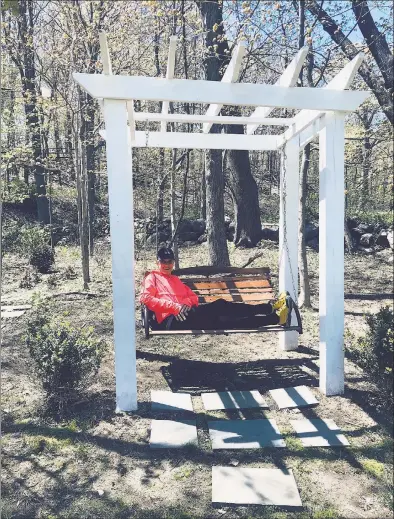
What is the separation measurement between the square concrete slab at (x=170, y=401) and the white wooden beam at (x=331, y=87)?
2897 millimetres

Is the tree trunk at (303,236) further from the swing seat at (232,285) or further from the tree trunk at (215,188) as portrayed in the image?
the tree trunk at (215,188)

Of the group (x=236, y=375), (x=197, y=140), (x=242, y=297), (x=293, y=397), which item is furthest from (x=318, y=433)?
(x=197, y=140)

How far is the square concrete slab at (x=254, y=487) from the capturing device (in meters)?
2.73

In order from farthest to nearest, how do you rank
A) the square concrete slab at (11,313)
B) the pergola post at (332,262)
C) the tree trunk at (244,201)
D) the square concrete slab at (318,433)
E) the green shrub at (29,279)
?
the tree trunk at (244,201), the green shrub at (29,279), the square concrete slab at (11,313), the pergola post at (332,262), the square concrete slab at (318,433)

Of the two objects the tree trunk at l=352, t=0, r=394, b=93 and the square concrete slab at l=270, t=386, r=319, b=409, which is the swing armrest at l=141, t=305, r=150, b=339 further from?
the tree trunk at l=352, t=0, r=394, b=93

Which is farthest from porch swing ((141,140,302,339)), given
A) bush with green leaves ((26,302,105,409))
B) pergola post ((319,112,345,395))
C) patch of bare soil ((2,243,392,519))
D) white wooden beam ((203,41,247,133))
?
white wooden beam ((203,41,247,133))

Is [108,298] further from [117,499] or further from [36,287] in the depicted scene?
[117,499]

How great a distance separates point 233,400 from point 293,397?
550 mm

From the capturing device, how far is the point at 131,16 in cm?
874

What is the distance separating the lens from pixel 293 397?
4.19 m

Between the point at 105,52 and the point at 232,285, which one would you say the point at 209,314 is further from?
the point at 105,52

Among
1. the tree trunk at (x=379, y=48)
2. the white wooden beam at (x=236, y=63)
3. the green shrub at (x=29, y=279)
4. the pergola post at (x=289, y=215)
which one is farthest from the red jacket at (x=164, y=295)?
the tree trunk at (x=379, y=48)

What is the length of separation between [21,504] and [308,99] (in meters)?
3.62

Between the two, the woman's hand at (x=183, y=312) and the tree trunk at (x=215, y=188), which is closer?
the woman's hand at (x=183, y=312)
